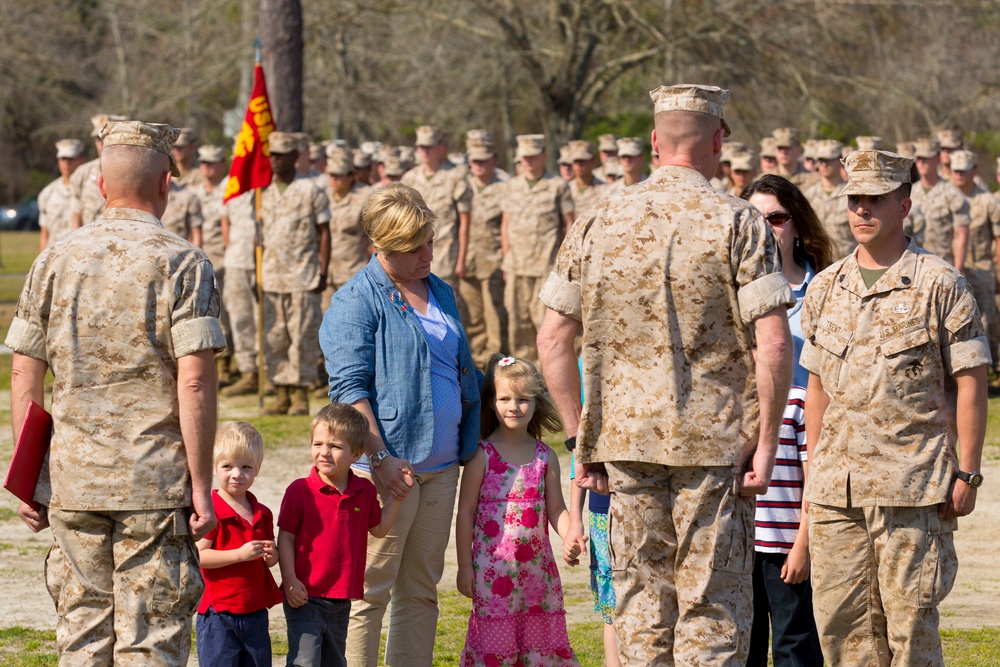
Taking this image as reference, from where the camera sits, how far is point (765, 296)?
4.09 meters

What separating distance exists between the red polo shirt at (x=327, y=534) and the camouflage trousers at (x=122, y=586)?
2.41ft

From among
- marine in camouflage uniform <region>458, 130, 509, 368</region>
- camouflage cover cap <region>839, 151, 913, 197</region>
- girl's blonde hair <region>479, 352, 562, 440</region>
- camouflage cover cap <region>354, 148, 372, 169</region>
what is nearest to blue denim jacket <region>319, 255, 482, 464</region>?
girl's blonde hair <region>479, 352, 562, 440</region>

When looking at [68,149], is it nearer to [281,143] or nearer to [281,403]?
[281,143]

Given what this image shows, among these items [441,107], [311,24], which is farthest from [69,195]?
[441,107]

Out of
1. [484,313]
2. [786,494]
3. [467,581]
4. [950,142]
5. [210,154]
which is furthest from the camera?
[950,142]

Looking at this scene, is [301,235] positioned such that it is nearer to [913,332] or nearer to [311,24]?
[913,332]

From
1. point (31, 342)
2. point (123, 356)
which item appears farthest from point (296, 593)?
point (31, 342)

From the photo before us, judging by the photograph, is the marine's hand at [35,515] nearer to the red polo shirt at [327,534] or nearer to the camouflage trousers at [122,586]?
the camouflage trousers at [122,586]

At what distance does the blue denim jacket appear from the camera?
5.18 m

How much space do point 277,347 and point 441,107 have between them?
44.7ft

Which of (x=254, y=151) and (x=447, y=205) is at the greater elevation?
(x=254, y=151)

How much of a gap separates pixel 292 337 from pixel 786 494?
8.44 m

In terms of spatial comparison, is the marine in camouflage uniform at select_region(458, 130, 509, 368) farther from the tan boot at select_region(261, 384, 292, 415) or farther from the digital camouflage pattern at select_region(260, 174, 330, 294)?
the tan boot at select_region(261, 384, 292, 415)

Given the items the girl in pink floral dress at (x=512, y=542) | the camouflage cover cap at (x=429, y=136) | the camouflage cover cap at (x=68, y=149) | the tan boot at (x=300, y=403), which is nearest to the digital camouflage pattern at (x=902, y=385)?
the girl in pink floral dress at (x=512, y=542)
